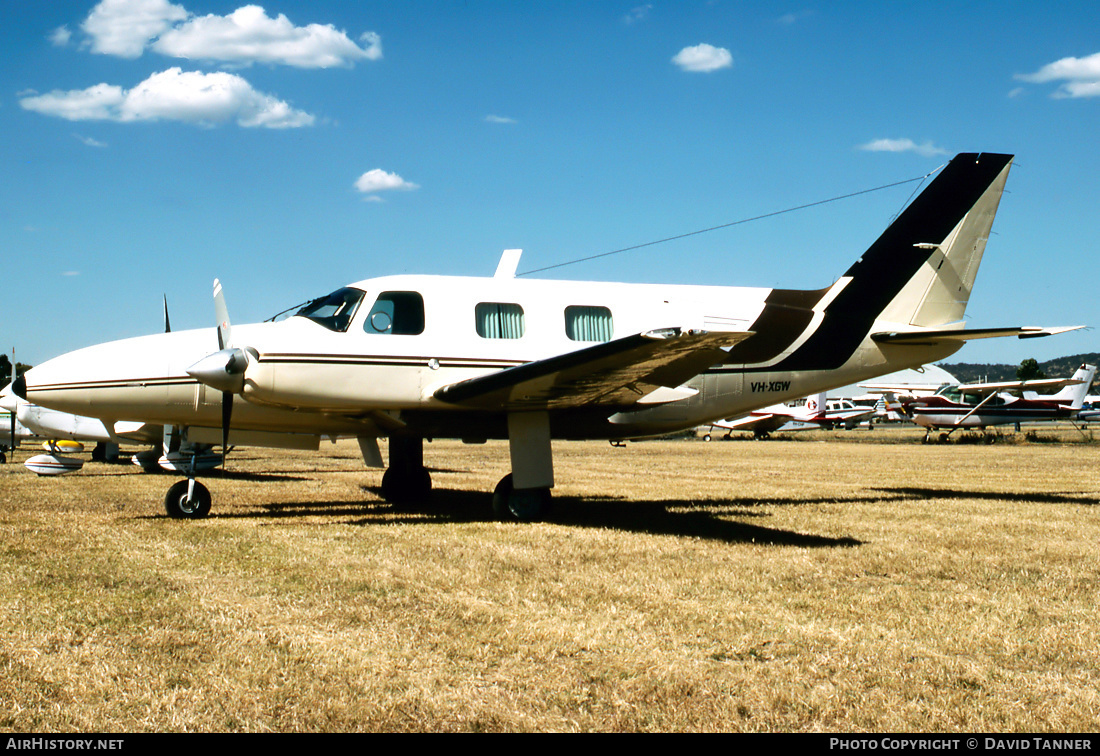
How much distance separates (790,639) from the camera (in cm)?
479

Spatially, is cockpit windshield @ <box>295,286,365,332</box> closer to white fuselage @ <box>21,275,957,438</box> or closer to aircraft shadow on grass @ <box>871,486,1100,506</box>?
white fuselage @ <box>21,275,957,438</box>

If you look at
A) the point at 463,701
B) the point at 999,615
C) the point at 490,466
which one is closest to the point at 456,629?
the point at 463,701

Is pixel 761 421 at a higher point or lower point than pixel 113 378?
lower

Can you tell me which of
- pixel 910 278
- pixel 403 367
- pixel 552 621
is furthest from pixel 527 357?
pixel 910 278

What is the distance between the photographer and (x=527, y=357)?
10414mm

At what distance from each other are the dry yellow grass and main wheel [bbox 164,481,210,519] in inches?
10.1

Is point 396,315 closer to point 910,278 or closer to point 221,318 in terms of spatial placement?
point 221,318

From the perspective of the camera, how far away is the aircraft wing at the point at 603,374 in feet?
26.8

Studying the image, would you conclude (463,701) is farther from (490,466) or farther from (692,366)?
(490,466)

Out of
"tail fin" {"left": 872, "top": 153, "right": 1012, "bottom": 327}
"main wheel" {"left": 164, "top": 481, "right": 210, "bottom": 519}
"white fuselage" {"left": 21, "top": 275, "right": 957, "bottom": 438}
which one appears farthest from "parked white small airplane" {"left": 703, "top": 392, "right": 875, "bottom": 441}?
"main wheel" {"left": 164, "top": 481, "right": 210, "bottom": 519}

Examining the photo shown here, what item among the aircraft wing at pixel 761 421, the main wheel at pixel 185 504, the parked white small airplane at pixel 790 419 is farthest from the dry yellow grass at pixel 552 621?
the aircraft wing at pixel 761 421

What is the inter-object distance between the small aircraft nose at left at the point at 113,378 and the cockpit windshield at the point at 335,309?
1365 mm

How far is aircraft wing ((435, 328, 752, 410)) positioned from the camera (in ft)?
26.8

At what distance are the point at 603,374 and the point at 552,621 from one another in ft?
14.1
